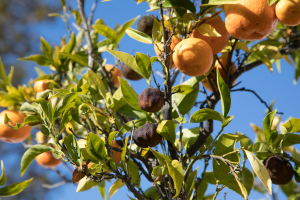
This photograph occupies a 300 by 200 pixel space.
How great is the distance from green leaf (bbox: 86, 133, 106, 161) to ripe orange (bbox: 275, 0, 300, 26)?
542 millimetres

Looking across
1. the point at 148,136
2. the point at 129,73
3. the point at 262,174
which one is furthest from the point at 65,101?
the point at 262,174

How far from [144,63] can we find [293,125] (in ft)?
1.48

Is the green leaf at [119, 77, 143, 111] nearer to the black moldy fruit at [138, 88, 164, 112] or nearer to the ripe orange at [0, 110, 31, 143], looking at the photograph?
the black moldy fruit at [138, 88, 164, 112]

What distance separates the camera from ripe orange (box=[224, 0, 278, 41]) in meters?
0.70

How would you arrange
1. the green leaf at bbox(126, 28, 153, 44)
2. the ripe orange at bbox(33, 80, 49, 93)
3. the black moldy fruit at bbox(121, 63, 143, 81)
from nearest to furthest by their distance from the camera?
1. the green leaf at bbox(126, 28, 153, 44)
2. the black moldy fruit at bbox(121, 63, 143, 81)
3. the ripe orange at bbox(33, 80, 49, 93)

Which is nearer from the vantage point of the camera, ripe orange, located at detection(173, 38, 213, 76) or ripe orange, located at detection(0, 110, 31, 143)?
ripe orange, located at detection(173, 38, 213, 76)

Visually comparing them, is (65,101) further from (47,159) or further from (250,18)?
(47,159)

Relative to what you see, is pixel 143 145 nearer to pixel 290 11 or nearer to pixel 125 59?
pixel 125 59

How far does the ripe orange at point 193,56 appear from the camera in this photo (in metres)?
0.68

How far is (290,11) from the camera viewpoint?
0.68 m

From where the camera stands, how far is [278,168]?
2.45ft

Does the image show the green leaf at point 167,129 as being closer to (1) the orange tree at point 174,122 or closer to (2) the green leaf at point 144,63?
(1) the orange tree at point 174,122

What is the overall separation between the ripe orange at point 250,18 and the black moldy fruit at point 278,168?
0.34m

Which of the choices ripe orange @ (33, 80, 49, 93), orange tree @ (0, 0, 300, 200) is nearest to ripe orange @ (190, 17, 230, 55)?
orange tree @ (0, 0, 300, 200)
